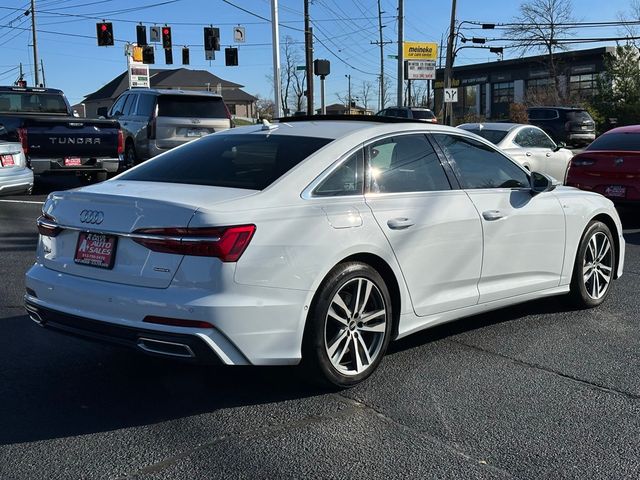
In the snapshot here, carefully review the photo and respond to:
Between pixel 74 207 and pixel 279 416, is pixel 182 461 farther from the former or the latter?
pixel 74 207

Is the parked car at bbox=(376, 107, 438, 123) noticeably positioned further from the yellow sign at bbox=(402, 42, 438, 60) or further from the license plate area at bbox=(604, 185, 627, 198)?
the yellow sign at bbox=(402, 42, 438, 60)

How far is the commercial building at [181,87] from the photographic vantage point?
8851 cm

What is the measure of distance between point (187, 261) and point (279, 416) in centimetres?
96

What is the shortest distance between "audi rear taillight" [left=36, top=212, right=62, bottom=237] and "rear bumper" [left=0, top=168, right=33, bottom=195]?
290 inches

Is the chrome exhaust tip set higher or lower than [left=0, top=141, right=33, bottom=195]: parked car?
lower

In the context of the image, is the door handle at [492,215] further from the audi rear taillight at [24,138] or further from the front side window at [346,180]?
the audi rear taillight at [24,138]

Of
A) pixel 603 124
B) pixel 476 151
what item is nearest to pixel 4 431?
pixel 476 151

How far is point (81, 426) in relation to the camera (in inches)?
148

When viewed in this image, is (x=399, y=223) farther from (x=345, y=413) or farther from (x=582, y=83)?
(x=582, y=83)

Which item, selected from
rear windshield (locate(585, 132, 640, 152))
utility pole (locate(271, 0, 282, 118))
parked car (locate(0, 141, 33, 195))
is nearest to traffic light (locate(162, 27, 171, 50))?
utility pole (locate(271, 0, 282, 118))

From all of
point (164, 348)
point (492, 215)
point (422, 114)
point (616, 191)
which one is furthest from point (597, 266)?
point (422, 114)

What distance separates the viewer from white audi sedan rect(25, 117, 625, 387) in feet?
12.2

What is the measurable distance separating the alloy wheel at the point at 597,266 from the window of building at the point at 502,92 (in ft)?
202

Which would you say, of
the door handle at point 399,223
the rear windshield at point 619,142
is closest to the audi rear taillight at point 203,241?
the door handle at point 399,223
